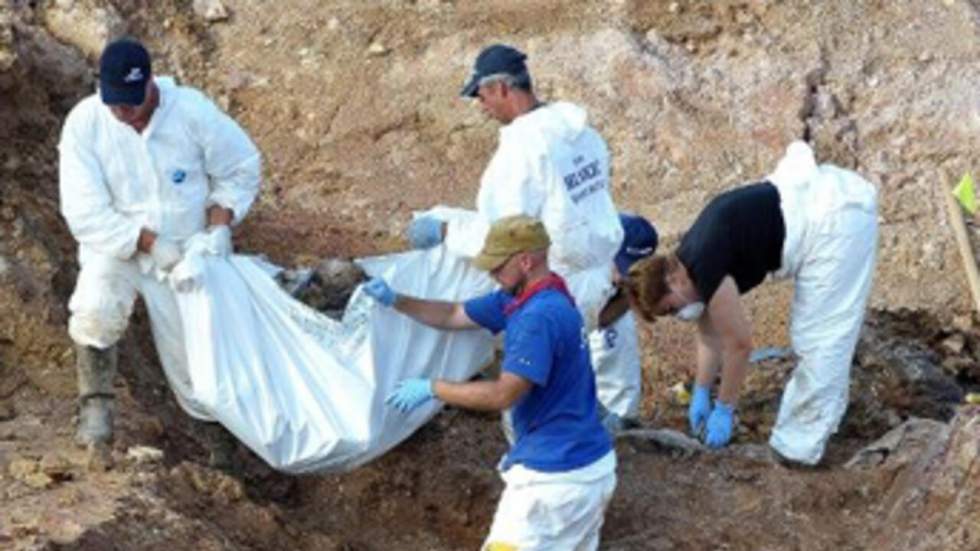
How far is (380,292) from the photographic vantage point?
767cm

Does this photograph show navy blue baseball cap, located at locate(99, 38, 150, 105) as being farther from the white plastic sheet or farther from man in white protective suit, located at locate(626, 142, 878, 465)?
man in white protective suit, located at locate(626, 142, 878, 465)

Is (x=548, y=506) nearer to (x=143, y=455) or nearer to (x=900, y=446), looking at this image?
(x=143, y=455)

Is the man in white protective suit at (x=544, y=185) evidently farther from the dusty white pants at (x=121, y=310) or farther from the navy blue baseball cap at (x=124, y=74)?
the navy blue baseball cap at (x=124, y=74)

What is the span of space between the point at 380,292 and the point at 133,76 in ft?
4.04

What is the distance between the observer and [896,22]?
1302cm

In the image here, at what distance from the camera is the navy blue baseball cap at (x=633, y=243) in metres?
8.79

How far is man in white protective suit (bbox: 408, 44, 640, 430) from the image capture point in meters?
7.76

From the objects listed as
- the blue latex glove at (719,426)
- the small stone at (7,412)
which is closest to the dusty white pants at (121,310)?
the small stone at (7,412)

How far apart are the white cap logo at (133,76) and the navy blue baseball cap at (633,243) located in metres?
2.36

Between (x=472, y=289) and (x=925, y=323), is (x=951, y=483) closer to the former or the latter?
(x=472, y=289)

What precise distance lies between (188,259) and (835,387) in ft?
9.57

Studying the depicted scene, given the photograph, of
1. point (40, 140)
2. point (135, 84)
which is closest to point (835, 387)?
point (135, 84)

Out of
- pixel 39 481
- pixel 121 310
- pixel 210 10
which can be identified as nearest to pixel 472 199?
pixel 210 10

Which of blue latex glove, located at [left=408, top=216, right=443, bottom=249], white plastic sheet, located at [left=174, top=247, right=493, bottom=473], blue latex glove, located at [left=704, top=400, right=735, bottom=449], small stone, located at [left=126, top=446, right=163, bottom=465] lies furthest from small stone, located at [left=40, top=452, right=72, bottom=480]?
blue latex glove, located at [left=704, top=400, right=735, bottom=449]
